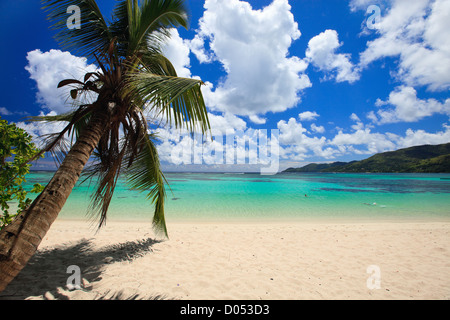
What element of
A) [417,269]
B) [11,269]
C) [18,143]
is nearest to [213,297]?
[11,269]

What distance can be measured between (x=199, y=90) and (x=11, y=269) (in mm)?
2633

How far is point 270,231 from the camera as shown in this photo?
24.7 feet

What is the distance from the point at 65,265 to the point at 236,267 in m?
3.61

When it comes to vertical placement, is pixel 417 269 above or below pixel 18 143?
below

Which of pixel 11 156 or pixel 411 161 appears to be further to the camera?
pixel 411 161

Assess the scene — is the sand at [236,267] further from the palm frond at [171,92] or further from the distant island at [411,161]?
the distant island at [411,161]

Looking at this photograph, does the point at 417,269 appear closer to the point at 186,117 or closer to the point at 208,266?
the point at 208,266

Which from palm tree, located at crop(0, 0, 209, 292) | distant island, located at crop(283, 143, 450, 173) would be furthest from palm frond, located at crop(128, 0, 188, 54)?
distant island, located at crop(283, 143, 450, 173)

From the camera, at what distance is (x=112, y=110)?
108 inches

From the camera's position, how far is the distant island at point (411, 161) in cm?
9656

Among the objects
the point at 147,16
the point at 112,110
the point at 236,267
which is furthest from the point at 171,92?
the point at 236,267

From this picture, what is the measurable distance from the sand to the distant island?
5116 inches

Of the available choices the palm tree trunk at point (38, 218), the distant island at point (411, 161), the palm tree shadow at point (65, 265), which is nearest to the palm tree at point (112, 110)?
the palm tree trunk at point (38, 218)

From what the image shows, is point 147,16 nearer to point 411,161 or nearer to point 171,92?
point 171,92
